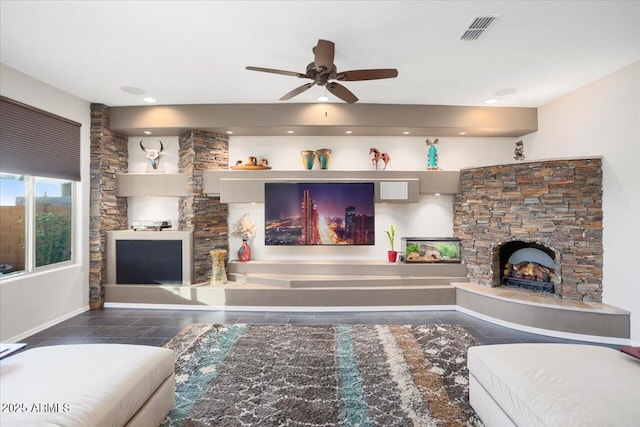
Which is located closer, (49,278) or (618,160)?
(618,160)

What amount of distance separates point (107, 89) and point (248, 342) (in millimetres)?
3610

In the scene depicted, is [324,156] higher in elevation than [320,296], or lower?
higher

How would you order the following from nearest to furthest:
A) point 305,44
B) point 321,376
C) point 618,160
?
1. point 321,376
2. point 305,44
3. point 618,160

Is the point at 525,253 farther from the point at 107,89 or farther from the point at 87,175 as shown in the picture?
the point at 87,175

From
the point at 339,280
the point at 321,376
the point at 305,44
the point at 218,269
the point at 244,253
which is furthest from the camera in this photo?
the point at 244,253

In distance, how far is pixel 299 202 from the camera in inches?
169

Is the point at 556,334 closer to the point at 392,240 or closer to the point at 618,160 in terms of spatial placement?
the point at 618,160

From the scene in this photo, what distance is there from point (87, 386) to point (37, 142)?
3.44 m

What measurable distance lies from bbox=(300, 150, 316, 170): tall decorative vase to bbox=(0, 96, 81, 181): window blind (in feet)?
10.3

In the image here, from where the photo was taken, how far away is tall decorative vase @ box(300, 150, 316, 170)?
439cm

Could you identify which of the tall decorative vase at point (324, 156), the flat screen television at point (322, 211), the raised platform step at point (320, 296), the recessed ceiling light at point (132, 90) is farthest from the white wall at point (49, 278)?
the tall decorative vase at point (324, 156)

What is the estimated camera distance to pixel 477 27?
2.40 m

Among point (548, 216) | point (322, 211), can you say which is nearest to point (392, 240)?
point (322, 211)

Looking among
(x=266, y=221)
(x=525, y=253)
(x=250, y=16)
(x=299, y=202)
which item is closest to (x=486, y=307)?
(x=525, y=253)
